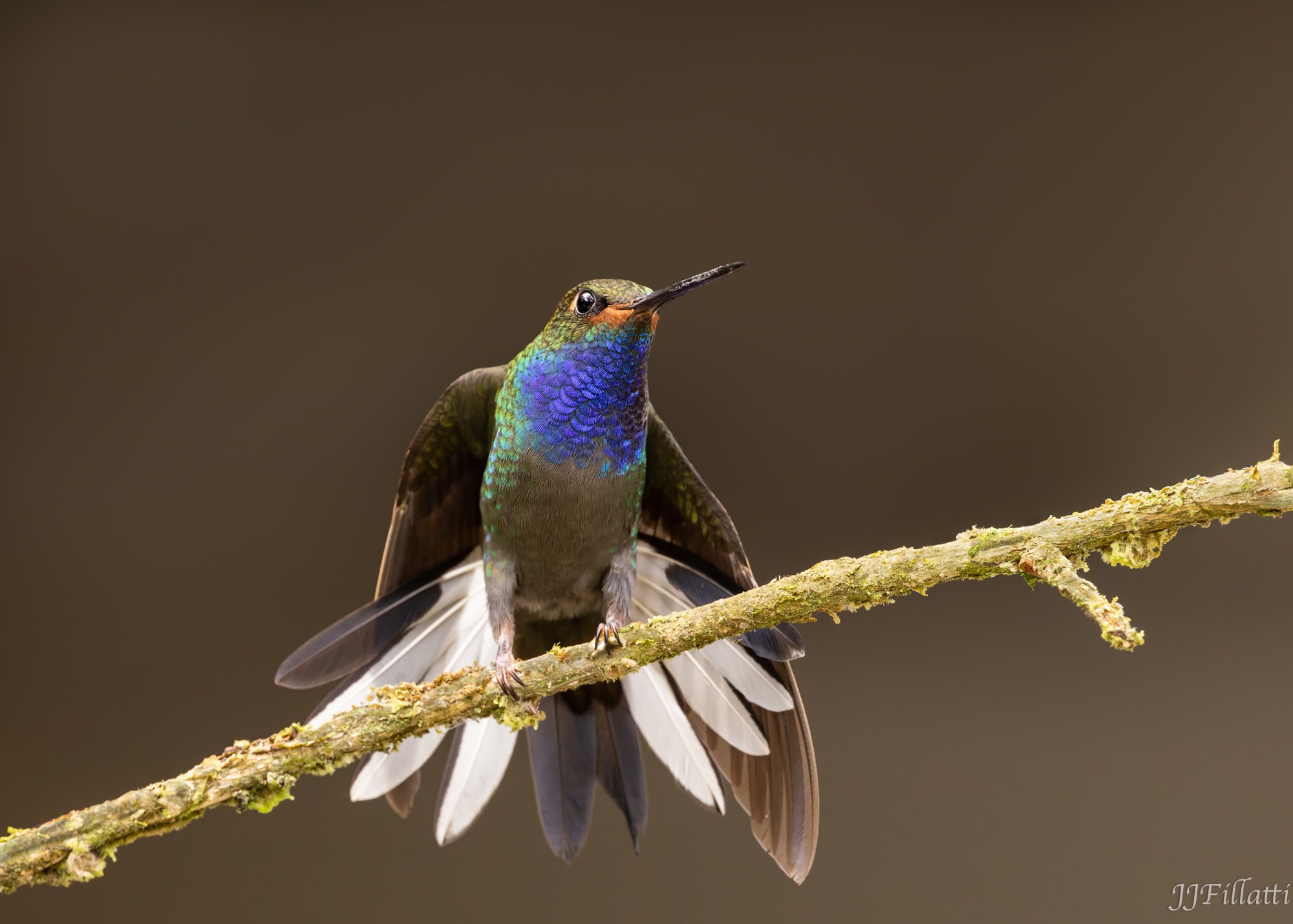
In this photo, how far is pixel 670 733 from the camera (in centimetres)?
197

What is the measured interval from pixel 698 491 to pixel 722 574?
7.2 inches

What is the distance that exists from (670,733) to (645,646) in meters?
0.67

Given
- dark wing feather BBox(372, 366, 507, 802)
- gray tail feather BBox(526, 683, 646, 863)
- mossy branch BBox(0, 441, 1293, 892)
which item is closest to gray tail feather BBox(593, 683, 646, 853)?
Result: gray tail feather BBox(526, 683, 646, 863)

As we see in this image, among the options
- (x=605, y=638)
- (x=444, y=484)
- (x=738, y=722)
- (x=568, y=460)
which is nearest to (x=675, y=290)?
(x=568, y=460)

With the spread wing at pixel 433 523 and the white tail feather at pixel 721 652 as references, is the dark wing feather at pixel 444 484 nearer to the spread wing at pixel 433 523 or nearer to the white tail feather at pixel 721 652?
the spread wing at pixel 433 523

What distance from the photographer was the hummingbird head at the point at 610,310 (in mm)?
1566

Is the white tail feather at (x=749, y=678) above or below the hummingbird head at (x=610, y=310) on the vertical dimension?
below

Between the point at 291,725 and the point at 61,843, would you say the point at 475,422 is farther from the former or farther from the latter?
the point at 61,843

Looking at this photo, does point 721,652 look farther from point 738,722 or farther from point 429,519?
point 429,519

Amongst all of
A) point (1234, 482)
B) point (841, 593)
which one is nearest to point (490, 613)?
point (841, 593)

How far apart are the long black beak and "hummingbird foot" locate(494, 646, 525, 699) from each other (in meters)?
0.61

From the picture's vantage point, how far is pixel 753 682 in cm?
182

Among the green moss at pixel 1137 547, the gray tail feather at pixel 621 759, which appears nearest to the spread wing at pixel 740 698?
the gray tail feather at pixel 621 759

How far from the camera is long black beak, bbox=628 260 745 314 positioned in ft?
4.70
